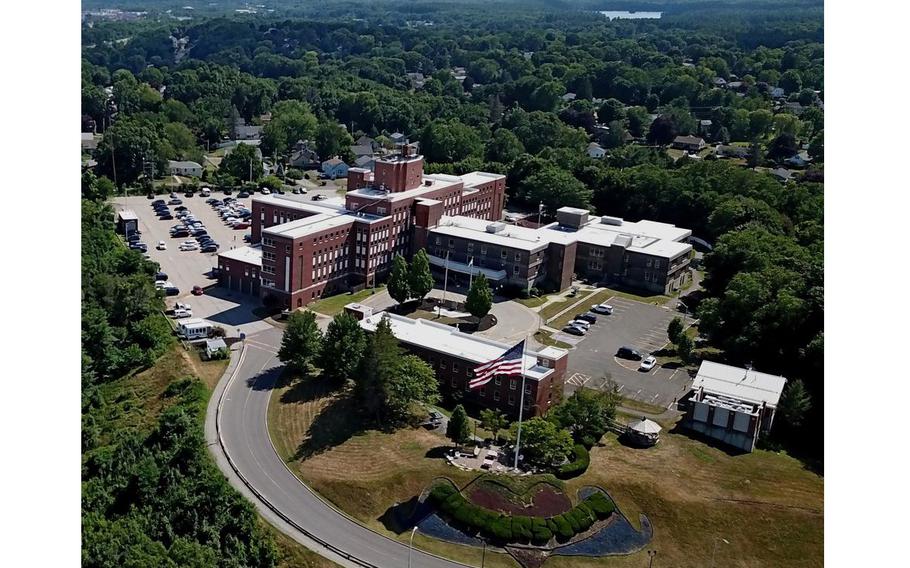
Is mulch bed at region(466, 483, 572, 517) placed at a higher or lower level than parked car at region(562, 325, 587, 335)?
lower

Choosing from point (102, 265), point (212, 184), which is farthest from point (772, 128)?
point (102, 265)

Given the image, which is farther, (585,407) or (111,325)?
(111,325)

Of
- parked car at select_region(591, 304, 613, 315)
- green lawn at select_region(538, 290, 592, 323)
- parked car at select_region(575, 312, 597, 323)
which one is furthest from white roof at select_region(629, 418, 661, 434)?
parked car at select_region(591, 304, 613, 315)

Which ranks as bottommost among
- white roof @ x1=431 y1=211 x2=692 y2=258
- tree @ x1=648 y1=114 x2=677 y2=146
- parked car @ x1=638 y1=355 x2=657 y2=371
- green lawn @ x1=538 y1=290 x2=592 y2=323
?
→ parked car @ x1=638 y1=355 x2=657 y2=371

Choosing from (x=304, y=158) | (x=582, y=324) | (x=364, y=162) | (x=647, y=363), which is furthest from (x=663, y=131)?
(x=647, y=363)

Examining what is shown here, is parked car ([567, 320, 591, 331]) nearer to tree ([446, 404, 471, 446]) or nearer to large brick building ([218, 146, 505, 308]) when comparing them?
large brick building ([218, 146, 505, 308])

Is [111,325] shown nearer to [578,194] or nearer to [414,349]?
[414,349]
